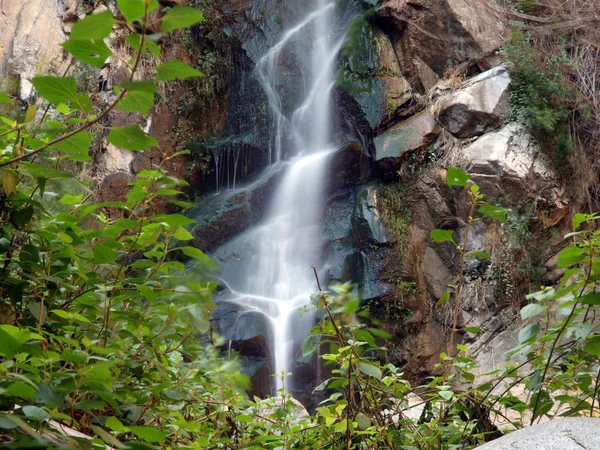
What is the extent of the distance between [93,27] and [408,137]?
744 centimetres

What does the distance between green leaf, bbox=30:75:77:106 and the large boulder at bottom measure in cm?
118

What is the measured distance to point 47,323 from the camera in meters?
1.30

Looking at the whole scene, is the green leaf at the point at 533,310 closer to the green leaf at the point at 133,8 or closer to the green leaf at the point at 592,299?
the green leaf at the point at 592,299

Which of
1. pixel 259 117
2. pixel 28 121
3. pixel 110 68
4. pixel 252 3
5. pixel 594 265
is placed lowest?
pixel 594 265

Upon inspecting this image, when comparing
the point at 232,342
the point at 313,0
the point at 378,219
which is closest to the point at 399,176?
the point at 378,219

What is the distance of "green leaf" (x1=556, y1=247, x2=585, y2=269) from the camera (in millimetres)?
1207

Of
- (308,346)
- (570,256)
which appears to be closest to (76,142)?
(308,346)

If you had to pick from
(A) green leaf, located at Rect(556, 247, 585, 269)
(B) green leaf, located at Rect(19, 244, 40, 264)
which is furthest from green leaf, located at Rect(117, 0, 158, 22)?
(A) green leaf, located at Rect(556, 247, 585, 269)

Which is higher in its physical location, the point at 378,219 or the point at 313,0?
the point at 313,0

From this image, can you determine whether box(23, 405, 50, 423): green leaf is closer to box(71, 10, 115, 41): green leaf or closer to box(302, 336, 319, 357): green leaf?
box(71, 10, 115, 41): green leaf

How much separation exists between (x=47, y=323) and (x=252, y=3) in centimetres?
941

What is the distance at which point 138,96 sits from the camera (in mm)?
864

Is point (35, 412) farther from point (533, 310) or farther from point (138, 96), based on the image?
point (533, 310)

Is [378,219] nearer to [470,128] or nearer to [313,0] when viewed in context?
[470,128]
